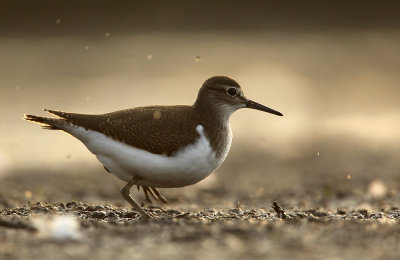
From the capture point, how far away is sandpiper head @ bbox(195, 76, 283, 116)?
9344mm

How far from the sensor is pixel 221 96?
373 inches

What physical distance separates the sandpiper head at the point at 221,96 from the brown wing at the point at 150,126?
1.36 ft

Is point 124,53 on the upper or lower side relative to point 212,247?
upper

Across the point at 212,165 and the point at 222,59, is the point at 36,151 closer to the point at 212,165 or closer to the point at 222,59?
the point at 212,165

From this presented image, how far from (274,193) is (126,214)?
11.9 feet

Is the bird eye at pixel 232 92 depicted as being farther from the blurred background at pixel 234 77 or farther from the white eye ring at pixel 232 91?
the blurred background at pixel 234 77

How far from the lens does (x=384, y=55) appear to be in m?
24.0

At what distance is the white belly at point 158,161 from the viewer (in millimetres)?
8477

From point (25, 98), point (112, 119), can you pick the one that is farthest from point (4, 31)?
point (112, 119)

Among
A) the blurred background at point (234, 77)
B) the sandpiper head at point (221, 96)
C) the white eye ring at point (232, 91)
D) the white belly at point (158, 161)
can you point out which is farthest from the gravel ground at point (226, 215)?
the white eye ring at point (232, 91)

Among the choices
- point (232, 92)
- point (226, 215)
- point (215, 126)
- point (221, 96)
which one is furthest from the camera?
point (232, 92)

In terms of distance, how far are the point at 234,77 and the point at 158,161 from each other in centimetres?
1225

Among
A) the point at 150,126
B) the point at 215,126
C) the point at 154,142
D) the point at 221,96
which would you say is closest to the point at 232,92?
the point at 221,96

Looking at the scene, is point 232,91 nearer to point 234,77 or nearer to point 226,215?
point 226,215
